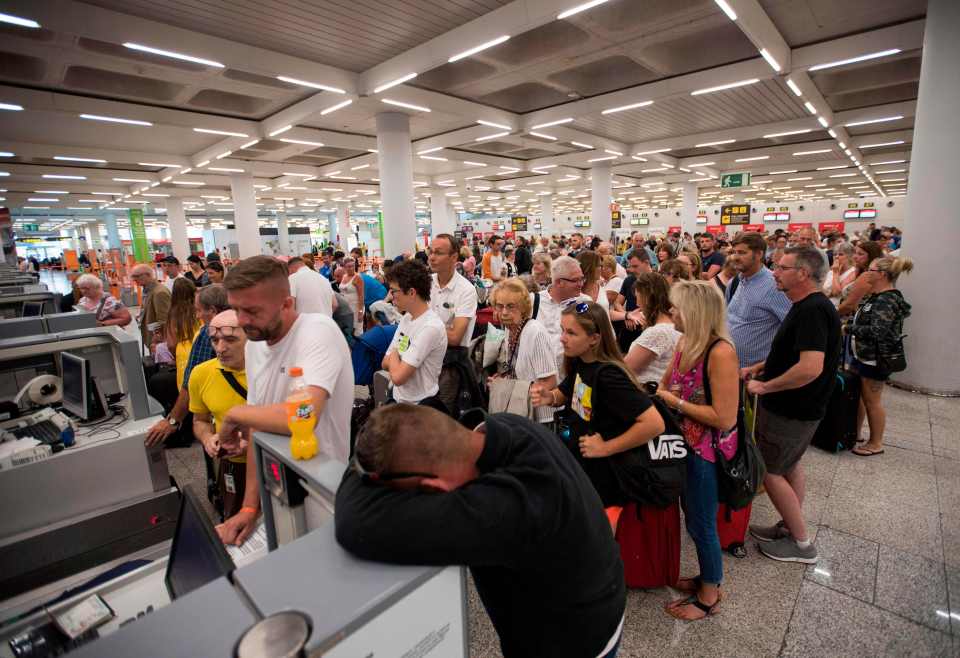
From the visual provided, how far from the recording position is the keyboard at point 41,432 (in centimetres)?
230

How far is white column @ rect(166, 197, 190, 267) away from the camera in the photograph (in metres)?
21.5

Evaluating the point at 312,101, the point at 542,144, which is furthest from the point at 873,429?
the point at 542,144

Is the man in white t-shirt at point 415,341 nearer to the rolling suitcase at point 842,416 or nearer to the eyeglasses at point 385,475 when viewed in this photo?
the eyeglasses at point 385,475

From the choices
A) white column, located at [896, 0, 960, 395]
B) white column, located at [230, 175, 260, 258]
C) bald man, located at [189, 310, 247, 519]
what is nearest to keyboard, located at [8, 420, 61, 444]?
bald man, located at [189, 310, 247, 519]

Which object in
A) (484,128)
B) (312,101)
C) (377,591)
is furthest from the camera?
(484,128)

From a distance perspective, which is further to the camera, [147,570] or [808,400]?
[808,400]

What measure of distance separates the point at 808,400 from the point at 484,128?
10647mm

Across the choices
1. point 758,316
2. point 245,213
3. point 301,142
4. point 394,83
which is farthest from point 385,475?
point 245,213

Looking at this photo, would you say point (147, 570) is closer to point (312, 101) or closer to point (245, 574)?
point (245, 574)

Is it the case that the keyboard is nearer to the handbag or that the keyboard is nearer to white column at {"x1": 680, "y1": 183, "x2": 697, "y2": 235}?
the handbag

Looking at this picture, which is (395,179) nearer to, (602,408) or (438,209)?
(602,408)

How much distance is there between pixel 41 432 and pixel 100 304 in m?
4.16

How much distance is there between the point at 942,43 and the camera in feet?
15.5

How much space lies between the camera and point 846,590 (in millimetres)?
2387
